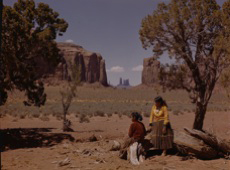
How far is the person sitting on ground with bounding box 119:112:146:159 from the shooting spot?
822 cm

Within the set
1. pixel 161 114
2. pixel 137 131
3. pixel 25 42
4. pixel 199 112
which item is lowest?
pixel 137 131

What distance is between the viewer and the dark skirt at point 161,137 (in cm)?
801

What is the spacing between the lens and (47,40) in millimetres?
13586

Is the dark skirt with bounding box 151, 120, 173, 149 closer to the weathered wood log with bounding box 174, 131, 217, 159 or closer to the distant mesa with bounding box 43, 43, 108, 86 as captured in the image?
the weathered wood log with bounding box 174, 131, 217, 159

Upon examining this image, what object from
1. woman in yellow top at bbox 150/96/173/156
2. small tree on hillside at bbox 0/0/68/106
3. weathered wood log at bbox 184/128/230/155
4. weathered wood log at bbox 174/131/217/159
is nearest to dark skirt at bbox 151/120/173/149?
woman in yellow top at bbox 150/96/173/156

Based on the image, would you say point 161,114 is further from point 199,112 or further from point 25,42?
point 25,42

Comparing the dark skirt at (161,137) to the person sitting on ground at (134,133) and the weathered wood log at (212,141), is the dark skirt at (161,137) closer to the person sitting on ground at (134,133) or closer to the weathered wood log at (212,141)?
the person sitting on ground at (134,133)

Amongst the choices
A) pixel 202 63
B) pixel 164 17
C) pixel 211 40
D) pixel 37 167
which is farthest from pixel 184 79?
pixel 37 167

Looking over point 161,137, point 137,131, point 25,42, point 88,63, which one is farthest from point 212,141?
point 88,63

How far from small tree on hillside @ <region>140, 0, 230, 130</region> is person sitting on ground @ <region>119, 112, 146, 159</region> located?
17.6ft

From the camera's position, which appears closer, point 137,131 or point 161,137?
point 161,137

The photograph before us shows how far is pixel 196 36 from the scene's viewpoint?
12516 mm

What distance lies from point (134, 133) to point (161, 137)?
0.91m

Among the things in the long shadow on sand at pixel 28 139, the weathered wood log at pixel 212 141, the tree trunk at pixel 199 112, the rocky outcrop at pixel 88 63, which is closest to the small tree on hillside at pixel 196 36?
the tree trunk at pixel 199 112
